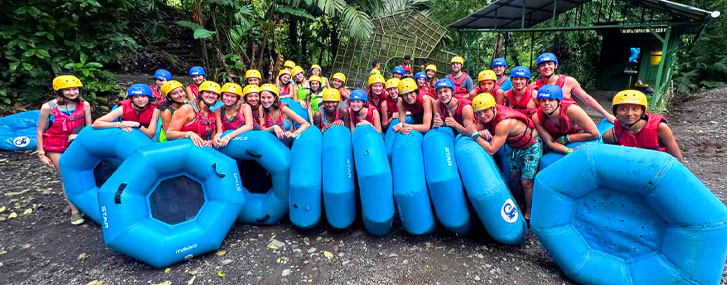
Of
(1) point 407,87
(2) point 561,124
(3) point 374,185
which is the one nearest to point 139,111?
(3) point 374,185

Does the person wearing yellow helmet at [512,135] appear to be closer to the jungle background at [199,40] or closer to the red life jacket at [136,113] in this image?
the red life jacket at [136,113]

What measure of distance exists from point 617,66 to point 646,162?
1542 centimetres

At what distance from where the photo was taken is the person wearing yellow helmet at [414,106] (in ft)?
14.9

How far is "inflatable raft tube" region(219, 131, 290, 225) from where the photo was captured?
168 inches

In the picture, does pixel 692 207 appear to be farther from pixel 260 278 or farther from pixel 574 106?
pixel 260 278

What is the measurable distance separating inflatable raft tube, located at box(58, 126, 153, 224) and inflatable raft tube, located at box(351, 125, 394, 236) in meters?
2.63

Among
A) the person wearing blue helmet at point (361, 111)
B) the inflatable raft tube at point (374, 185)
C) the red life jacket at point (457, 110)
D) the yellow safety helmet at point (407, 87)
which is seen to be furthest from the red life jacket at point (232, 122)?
the red life jacket at point (457, 110)

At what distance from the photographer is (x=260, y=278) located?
351 centimetres

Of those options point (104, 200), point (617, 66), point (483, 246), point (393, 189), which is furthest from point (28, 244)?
point (617, 66)

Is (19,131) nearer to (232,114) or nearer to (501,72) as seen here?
(232,114)

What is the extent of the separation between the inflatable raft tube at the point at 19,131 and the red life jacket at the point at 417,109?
7933 millimetres

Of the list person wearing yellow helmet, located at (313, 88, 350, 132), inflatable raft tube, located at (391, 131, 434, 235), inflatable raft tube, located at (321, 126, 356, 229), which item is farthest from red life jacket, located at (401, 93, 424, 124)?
inflatable raft tube, located at (321, 126, 356, 229)

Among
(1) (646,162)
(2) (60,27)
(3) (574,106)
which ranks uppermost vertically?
(2) (60,27)

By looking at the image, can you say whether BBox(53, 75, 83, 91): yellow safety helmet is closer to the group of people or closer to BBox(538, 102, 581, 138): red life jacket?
the group of people
